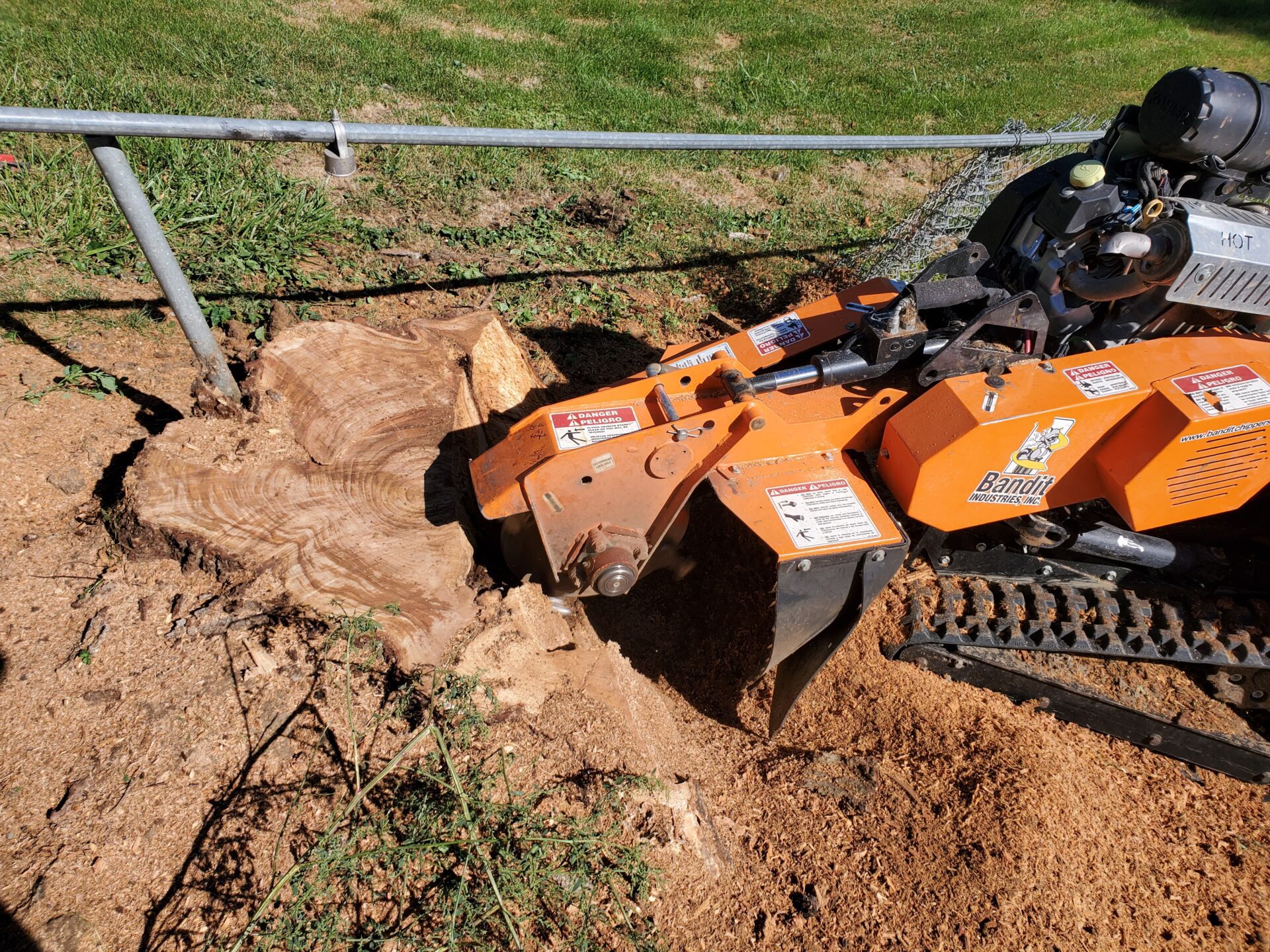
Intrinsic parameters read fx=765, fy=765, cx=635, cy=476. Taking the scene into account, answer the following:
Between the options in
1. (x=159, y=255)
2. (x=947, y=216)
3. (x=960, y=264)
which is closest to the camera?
(x=159, y=255)

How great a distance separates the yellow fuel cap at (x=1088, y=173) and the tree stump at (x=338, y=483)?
8.62 ft

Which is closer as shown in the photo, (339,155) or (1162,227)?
(339,155)

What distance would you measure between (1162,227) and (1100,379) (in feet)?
1.99

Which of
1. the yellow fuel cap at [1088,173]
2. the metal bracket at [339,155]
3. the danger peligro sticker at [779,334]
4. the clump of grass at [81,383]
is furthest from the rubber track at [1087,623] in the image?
the clump of grass at [81,383]

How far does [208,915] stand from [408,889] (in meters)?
0.55

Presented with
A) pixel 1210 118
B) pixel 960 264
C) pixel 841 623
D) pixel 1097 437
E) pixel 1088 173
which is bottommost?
pixel 841 623

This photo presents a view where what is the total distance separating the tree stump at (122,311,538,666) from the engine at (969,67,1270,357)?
2513 mm

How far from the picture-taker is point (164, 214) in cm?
454

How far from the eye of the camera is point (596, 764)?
278cm

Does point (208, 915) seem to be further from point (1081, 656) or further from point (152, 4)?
point (152, 4)

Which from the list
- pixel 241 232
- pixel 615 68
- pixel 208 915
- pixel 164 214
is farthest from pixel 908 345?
pixel 615 68

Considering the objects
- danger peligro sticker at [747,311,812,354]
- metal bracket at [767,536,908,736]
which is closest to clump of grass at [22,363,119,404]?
danger peligro sticker at [747,311,812,354]

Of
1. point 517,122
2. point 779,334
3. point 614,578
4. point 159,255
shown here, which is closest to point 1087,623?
point 779,334

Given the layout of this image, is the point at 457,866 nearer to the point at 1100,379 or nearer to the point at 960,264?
the point at 1100,379
